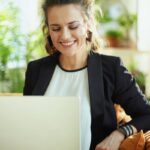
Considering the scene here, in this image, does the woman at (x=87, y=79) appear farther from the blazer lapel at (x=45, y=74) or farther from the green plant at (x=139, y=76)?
the green plant at (x=139, y=76)

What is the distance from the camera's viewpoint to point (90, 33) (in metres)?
1.64

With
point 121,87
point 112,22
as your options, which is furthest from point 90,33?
point 112,22

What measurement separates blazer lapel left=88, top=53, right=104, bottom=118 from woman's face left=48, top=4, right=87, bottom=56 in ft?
0.39

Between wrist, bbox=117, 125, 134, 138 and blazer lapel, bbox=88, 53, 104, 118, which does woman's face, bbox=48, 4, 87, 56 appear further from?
wrist, bbox=117, 125, 134, 138

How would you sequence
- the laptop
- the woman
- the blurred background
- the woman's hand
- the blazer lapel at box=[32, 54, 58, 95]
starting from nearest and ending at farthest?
the laptop
the woman's hand
the woman
the blazer lapel at box=[32, 54, 58, 95]
the blurred background

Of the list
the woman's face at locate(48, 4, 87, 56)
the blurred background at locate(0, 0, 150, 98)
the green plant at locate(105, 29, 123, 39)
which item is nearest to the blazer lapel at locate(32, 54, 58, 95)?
the woman's face at locate(48, 4, 87, 56)

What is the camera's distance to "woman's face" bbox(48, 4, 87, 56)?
1438 mm

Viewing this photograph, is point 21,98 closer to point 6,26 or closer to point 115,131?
point 115,131

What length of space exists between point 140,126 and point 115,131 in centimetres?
13

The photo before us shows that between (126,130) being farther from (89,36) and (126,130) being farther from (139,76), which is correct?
(139,76)

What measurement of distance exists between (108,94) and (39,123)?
1.95 feet

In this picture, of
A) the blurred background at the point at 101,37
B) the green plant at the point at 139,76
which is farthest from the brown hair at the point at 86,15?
the green plant at the point at 139,76

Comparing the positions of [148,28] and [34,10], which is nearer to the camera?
[148,28]

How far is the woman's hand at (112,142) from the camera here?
136 centimetres
